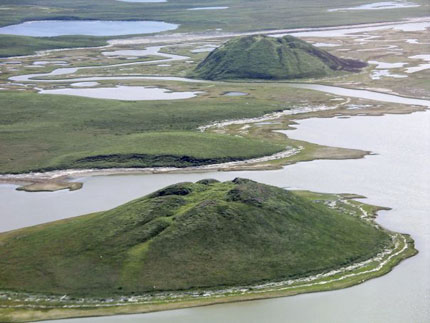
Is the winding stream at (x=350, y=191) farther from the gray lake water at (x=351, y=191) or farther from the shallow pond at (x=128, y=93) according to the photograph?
the shallow pond at (x=128, y=93)

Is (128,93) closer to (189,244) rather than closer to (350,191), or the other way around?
(350,191)

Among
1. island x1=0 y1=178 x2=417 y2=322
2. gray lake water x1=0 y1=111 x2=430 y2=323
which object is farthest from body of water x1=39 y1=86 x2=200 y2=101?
island x1=0 y1=178 x2=417 y2=322

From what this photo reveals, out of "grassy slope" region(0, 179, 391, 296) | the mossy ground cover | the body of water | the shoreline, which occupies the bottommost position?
the body of water

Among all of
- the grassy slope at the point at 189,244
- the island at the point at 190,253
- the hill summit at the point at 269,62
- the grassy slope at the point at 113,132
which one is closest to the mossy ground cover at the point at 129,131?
the grassy slope at the point at 113,132

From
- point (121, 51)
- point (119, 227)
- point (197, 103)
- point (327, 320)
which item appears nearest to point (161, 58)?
point (121, 51)

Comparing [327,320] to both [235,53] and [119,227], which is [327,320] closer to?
[119,227]

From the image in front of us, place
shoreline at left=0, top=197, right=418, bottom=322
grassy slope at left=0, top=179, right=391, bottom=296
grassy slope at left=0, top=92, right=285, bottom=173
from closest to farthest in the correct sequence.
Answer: shoreline at left=0, top=197, right=418, bottom=322, grassy slope at left=0, top=179, right=391, bottom=296, grassy slope at left=0, top=92, right=285, bottom=173

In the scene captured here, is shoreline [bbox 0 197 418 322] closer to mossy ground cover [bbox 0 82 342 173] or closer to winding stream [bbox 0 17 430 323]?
winding stream [bbox 0 17 430 323]
